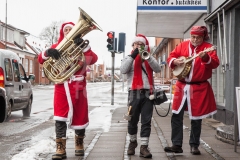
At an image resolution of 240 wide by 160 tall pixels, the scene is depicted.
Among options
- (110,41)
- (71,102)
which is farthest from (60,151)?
(110,41)

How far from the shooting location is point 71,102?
5.98 meters

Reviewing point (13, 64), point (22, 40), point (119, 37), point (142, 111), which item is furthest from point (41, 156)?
point (22, 40)

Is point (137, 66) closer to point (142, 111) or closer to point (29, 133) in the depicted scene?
point (142, 111)

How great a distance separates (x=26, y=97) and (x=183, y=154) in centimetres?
820

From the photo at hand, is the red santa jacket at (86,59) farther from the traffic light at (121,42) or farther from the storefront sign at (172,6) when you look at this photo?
the traffic light at (121,42)

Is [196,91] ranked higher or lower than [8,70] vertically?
lower

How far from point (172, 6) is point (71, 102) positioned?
6.47 m

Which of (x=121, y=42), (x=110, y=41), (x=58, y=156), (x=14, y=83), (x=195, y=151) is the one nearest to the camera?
(x=58, y=156)

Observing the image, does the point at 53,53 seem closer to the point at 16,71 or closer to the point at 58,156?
the point at 58,156

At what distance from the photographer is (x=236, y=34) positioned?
31.0ft

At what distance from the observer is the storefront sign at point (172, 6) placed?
1149cm

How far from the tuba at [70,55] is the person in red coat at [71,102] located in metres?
Result: 0.06

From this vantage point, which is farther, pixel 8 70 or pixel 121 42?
pixel 121 42

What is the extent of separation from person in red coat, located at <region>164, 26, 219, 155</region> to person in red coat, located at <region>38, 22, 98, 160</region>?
128 cm
